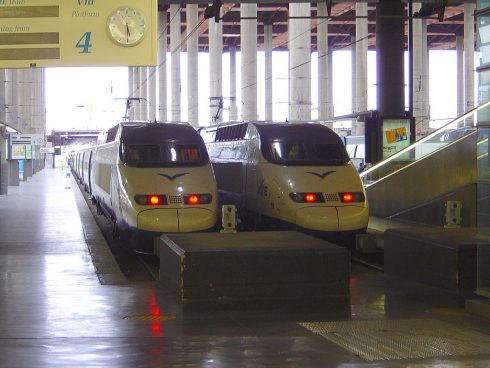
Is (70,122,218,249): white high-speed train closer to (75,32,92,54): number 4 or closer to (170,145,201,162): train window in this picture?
(170,145,201,162): train window

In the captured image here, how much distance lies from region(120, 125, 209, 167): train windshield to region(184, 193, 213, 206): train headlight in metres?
1.13

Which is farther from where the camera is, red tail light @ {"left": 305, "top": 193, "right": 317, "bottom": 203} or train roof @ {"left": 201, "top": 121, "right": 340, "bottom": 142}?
train roof @ {"left": 201, "top": 121, "right": 340, "bottom": 142}

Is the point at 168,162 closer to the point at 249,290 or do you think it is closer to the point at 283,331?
the point at 249,290

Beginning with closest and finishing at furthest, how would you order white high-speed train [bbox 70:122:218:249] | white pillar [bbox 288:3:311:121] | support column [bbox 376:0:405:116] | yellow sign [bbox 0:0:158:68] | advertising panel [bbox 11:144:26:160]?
1. white high-speed train [bbox 70:122:218:249]
2. yellow sign [bbox 0:0:158:68]
3. support column [bbox 376:0:405:116]
4. white pillar [bbox 288:3:311:121]
5. advertising panel [bbox 11:144:26:160]

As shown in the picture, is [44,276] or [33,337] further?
[44,276]

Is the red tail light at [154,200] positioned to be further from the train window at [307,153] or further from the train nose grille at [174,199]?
the train window at [307,153]

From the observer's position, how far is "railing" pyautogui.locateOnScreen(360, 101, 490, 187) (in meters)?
16.0

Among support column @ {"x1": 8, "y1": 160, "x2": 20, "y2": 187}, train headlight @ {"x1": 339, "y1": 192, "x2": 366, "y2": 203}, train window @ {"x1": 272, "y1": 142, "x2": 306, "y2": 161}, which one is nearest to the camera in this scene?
train headlight @ {"x1": 339, "y1": 192, "x2": 366, "y2": 203}

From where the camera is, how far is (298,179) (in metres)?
14.6

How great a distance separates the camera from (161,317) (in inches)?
324

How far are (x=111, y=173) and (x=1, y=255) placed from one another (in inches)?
148

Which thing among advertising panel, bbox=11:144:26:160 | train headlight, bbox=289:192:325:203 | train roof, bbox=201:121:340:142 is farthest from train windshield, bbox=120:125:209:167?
advertising panel, bbox=11:144:26:160

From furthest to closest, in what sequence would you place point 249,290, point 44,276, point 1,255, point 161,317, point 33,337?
point 1,255 → point 44,276 → point 249,290 → point 161,317 → point 33,337

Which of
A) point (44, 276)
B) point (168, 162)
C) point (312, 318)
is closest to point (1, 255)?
point (44, 276)
